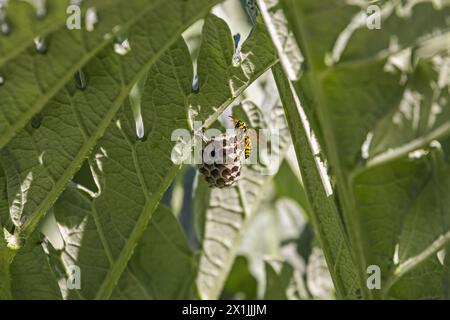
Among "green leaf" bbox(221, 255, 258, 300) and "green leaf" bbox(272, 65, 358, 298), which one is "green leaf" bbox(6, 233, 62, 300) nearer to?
"green leaf" bbox(272, 65, 358, 298)

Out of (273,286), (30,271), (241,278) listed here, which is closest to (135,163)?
(30,271)

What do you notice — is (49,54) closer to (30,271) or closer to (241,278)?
(30,271)

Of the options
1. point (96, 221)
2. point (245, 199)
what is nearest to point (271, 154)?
point (245, 199)

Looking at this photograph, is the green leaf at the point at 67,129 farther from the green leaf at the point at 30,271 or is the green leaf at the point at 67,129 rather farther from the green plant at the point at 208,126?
the green leaf at the point at 30,271

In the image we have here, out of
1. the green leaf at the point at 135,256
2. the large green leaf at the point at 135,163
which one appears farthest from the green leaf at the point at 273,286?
the large green leaf at the point at 135,163

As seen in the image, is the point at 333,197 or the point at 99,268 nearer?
the point at 333,197

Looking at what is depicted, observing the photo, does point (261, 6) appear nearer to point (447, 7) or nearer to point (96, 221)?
point (447, 7)

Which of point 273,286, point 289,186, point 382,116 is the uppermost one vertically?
point 289,186

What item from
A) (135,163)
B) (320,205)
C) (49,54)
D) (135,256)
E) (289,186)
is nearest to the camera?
(49,54)
